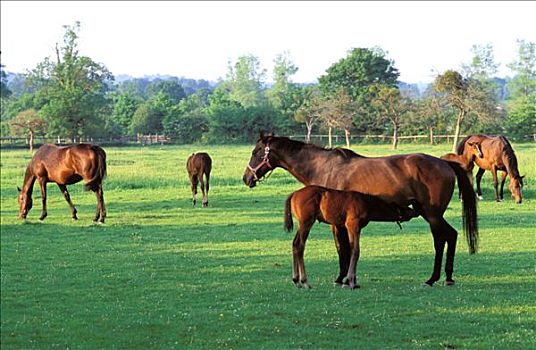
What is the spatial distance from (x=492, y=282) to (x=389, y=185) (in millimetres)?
1914

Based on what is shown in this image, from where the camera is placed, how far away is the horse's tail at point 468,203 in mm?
9914

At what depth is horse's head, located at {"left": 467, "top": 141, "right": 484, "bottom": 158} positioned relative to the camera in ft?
67.2

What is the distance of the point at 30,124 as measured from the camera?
174ft

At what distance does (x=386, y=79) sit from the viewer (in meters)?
53.8

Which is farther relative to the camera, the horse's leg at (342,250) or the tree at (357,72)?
the tree at (357,72)

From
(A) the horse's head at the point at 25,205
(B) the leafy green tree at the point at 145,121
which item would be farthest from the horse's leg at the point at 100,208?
(B) the leafy green tree at the point at 145,121

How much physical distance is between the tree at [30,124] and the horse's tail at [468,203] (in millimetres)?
45465

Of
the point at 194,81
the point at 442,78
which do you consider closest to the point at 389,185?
the point at 442,78

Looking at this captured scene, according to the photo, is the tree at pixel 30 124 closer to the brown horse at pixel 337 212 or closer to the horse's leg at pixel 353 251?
the brown horse at pixel 337 212

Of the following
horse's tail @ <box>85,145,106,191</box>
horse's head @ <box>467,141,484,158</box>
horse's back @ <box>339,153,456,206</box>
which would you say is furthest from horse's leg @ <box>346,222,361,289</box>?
horse's head @ <box>467,141,484,158</box>

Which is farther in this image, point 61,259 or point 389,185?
point 61,259

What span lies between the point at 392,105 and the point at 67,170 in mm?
32570

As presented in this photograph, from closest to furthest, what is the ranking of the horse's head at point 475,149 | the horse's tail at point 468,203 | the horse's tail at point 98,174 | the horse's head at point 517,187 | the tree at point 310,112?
the horse's tail at point 468,203 → the horse's tail at point 98,174 → the horse's head at point 517,187 → the horse's head at point 475,149 → the tree at point 310,112

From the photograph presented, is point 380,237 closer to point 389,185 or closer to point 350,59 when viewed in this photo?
point 389,185
